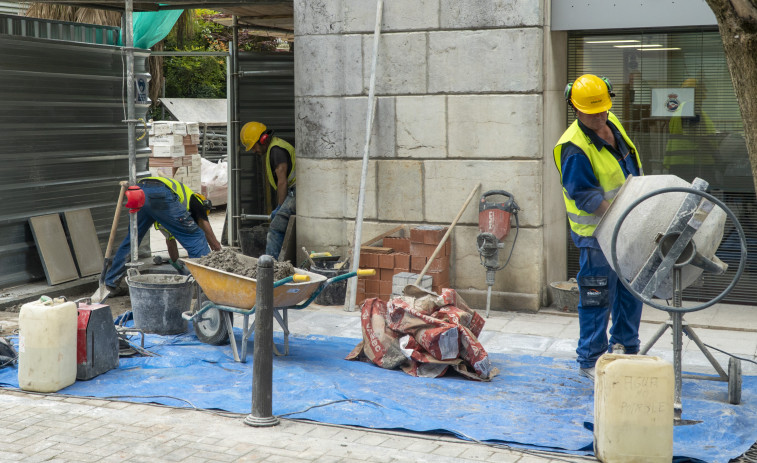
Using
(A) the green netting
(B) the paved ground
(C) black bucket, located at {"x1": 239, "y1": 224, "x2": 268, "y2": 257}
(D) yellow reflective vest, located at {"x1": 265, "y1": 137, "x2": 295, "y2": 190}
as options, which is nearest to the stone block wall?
(D) yellow reflective vest, located at {"x1": 265, "y1": 137, "x2": 295, "y2": 190}

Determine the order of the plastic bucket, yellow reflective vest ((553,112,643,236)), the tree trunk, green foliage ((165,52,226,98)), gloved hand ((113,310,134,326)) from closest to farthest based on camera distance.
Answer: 1. the tree trunk
2. yellow reflective vest ((553,112,643,236))
3. the plastic bucket
4. gloved hand ((113,310,134,326))
5. green foliage ((165,52,226,98))

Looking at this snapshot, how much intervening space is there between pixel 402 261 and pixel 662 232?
3.73 metres

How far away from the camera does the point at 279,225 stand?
10383 mm

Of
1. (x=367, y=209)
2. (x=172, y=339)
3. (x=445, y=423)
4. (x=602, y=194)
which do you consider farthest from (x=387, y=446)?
→ (x=367, y=209)

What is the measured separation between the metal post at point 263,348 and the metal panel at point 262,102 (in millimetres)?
6663

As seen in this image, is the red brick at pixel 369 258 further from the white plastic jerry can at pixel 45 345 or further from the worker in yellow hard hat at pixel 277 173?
the white plastic jerry can at pixel 45 345

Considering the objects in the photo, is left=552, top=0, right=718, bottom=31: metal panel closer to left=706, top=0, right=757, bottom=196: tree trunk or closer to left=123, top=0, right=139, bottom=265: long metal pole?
left=706, top=0, right=757, bottom=196: tree trunk

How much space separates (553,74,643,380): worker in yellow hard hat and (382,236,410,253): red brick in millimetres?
2715

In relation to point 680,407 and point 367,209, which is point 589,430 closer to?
point 680,407

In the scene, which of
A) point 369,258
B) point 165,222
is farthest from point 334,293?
point 165,222

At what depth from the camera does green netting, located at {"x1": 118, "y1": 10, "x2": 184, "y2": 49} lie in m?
13.1

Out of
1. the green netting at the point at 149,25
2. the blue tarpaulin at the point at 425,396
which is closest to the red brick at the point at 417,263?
the blue tarpaulin at the point at 425,396

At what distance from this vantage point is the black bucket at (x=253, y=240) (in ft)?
37.2

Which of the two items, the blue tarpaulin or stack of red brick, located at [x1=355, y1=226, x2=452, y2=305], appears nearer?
the blue tarpaulin
